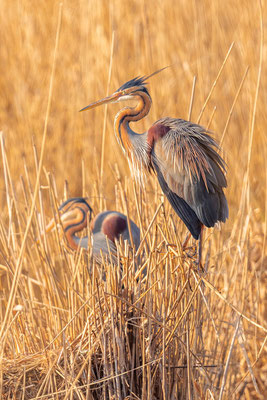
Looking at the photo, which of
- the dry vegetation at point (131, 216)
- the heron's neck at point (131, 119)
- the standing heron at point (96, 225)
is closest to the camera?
the dry vegetation at point (131, 216)

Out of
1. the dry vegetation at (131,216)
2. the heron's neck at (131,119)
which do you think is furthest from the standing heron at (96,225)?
the heron's neck at (131,119)

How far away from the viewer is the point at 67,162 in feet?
13.9

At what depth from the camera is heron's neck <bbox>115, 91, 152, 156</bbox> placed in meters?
1.81

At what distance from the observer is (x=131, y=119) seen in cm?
183

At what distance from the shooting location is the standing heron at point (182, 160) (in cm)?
175

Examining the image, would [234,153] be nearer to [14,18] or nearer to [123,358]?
[14,18]

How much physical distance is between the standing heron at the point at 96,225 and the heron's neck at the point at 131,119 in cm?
65

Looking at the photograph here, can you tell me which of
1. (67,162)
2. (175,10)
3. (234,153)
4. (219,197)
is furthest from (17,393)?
(175,10)

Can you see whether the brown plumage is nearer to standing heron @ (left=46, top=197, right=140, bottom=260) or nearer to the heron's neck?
the heron's neck

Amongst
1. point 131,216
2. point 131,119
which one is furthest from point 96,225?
point 131,119

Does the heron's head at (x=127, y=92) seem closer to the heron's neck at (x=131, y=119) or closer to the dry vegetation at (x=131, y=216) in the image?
the heron's neck at (x=131, y=119)

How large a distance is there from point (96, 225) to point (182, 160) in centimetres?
100

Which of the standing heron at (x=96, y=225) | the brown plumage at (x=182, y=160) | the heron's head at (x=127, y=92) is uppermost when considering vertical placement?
the heron's head at (x=127, y=92)

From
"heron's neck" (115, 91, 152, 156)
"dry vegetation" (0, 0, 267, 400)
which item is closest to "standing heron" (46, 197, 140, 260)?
"dry vegetation" (0, 0, 267, 400)
